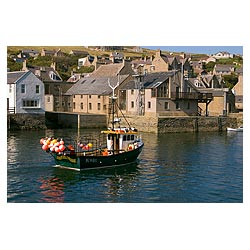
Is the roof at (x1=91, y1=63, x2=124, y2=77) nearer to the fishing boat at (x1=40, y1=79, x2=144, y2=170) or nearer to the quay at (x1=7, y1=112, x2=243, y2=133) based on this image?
the quay at (x1=7, y1=112, x2=243, y2=133)

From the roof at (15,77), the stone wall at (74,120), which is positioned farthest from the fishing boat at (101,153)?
the stone wall at (74,120)

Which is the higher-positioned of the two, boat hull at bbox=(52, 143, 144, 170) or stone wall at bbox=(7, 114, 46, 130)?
stone wall at bbox=(7, 114, 46, 130)

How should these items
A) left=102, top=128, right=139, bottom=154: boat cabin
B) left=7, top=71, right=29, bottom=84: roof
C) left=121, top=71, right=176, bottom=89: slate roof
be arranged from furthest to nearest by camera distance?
left=121, top=71, right=176, bottom=89: slate roof → left=7, top=71, right=29, bottom=84: roof → left=102, top=128, right=139, bottom=154: boat cabin

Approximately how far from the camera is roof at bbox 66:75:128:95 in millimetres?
63969

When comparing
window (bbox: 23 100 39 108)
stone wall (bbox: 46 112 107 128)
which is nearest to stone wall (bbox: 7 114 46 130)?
window (bbox: 23 100 39 108)

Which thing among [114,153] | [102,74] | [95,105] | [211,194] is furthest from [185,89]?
[211,194]

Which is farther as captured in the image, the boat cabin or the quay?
the quay

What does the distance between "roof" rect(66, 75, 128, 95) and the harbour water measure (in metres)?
27.7

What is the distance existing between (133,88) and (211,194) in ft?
126

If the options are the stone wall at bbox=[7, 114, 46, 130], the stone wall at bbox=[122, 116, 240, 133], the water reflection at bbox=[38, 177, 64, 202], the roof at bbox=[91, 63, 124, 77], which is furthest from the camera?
the roof at bbox=[91, 63, 124, 77]

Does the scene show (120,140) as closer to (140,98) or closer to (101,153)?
(101,153)

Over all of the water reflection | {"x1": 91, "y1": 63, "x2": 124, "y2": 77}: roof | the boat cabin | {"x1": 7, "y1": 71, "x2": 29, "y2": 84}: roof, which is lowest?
the water reflection

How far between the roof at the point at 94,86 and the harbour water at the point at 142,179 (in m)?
27.7

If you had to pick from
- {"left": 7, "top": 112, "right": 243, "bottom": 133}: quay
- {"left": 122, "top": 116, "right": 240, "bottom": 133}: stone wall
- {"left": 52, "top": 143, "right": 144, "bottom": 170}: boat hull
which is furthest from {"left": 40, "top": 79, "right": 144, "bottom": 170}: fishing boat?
{"left": 7, "top": 112, "right": 243, "bottom": 133}: quay
